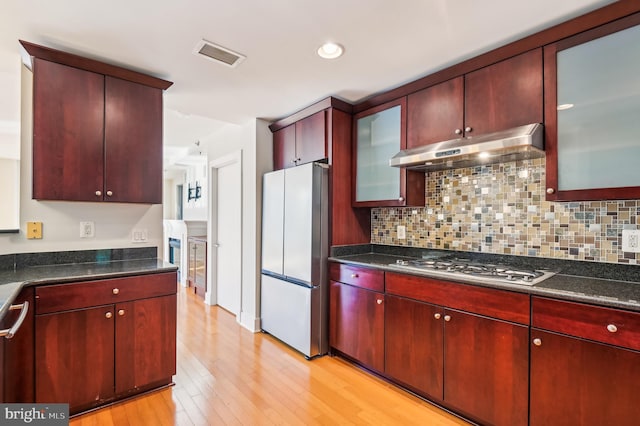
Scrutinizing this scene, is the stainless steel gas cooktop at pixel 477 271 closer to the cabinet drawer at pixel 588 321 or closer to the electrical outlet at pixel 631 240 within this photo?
the cabinet drawer at pixel 588 321

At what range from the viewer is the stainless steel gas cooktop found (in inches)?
71.1

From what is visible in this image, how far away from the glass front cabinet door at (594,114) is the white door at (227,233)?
298 centimetres

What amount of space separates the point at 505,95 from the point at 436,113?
18.6 inches

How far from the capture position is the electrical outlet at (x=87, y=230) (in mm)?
2395

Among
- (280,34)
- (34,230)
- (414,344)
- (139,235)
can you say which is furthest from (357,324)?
(34,230)

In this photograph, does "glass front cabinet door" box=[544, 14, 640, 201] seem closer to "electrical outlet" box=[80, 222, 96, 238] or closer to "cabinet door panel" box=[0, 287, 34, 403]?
"cabinet door panel" box=[0, 287, 34, 403]

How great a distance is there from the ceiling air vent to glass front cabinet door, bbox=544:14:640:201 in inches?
76.2

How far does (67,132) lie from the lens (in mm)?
2139

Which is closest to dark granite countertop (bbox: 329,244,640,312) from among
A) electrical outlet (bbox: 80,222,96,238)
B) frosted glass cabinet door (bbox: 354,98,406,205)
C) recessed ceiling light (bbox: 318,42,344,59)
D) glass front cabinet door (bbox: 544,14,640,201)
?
glass front cabinet door (bbox: 544,14,640,201)

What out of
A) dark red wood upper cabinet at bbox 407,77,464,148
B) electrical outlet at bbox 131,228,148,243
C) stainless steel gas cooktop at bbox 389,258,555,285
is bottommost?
stainless steel gas cooktop at bbox 389,258,555,285

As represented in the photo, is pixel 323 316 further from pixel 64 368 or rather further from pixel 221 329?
pixel 64 368

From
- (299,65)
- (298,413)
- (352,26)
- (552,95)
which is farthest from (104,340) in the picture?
(552,95)

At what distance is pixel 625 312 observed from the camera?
1.38 metres

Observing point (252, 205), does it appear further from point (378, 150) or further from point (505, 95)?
point (505, 95)
